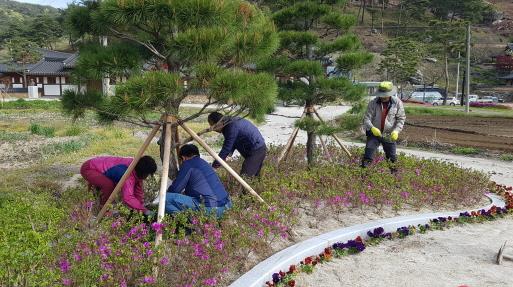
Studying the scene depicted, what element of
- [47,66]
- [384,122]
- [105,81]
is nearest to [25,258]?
[105,81]

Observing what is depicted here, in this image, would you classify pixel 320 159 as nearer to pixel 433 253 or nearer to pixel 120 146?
pixel 433 253

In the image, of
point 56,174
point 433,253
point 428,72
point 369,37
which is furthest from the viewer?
point 369,37

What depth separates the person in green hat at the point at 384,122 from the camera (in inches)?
265

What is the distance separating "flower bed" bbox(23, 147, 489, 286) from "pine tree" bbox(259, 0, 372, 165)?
107 centimetres

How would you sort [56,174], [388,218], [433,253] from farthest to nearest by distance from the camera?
[56,174] → [388,218] → [433,253]

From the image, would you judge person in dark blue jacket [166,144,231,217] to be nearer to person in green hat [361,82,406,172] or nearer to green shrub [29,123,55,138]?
person in green hat [361,82,406,172]

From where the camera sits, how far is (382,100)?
680 cm

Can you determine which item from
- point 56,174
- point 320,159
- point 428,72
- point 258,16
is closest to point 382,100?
point 320,159

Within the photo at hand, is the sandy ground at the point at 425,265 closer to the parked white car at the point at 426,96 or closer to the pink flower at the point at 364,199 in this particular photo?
the pink flower at the point at 364,199

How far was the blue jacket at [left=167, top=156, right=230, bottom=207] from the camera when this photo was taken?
171 inches

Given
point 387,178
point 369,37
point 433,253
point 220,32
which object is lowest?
point 433,253

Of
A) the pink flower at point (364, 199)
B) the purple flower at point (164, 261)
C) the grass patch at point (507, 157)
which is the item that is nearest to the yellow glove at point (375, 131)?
the pink flower at point (364, 199)

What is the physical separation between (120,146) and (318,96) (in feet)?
16.7

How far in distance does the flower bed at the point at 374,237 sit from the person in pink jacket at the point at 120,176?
1443 mm
